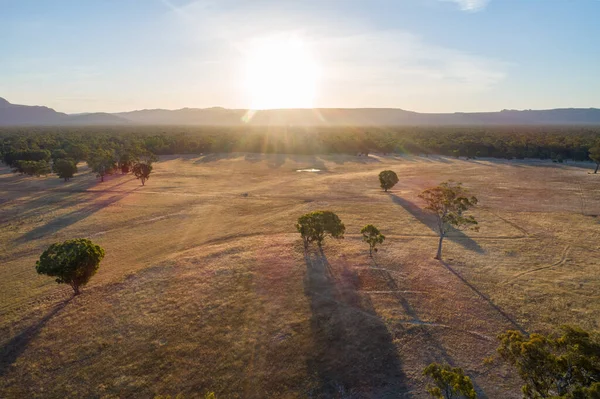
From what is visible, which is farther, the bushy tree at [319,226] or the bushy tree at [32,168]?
the bushy tree at [32,168]

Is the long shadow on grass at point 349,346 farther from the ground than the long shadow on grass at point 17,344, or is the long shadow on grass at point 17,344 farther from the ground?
the long shadow on grass at point 349,346

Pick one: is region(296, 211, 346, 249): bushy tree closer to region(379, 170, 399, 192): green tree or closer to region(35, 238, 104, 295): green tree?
region(35, 238, 104, 295): green tree

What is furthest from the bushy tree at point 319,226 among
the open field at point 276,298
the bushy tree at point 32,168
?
the bushy tree at point 32,168

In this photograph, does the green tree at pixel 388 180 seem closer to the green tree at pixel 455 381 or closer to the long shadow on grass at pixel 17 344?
the green tree at pixel 455 381

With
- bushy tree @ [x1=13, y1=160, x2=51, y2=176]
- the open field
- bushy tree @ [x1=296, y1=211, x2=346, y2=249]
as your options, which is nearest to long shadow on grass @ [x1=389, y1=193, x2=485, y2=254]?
the open field

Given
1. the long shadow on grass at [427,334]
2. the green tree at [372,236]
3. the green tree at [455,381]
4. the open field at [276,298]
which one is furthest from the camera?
the green tree at [372,236]

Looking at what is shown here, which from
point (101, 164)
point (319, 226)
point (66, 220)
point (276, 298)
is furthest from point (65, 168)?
point (276, 298)

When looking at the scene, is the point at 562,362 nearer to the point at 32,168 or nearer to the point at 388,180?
the point at 388,180
